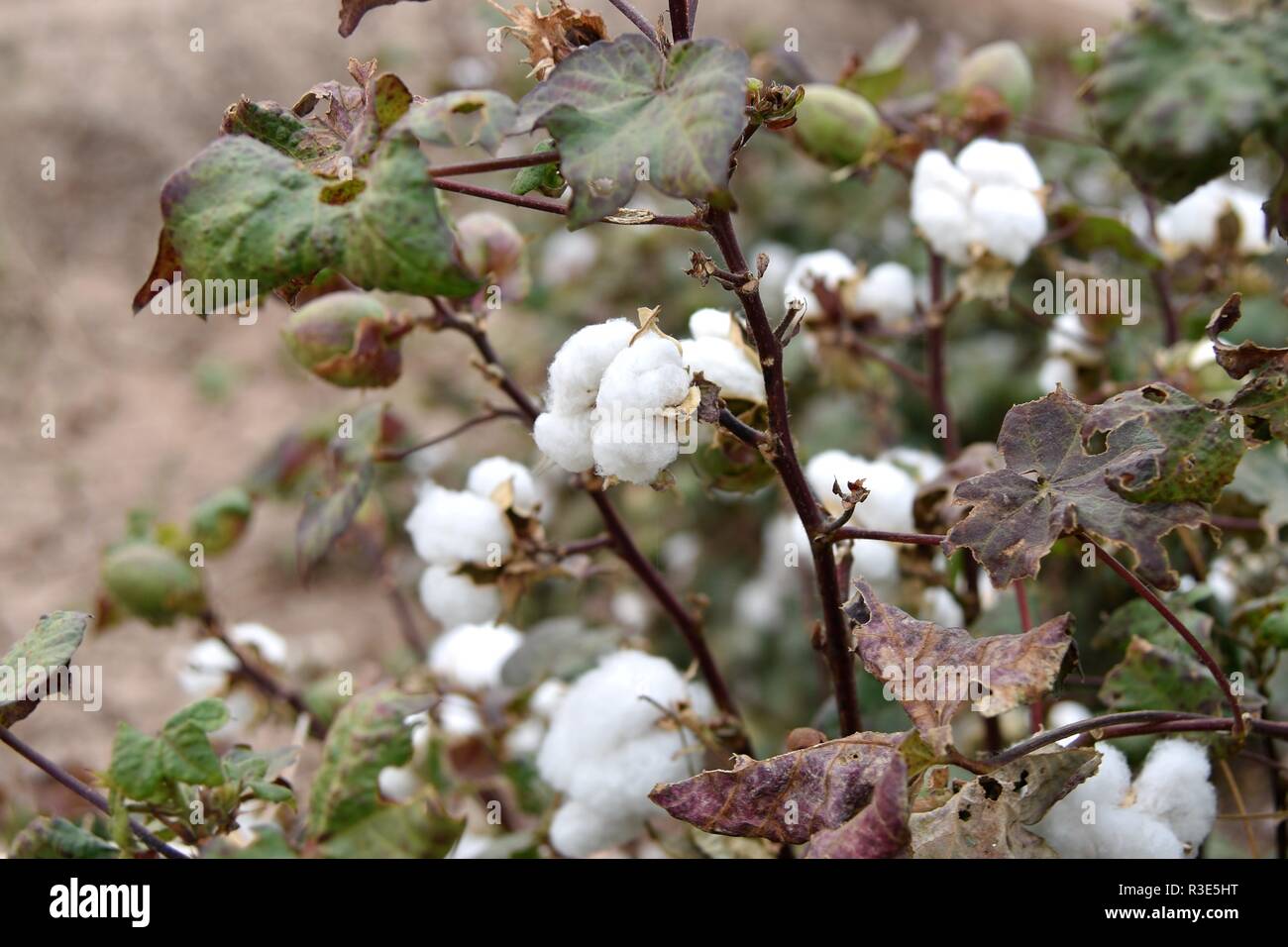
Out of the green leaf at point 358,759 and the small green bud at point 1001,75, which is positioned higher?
the small green bud at point 1001,75

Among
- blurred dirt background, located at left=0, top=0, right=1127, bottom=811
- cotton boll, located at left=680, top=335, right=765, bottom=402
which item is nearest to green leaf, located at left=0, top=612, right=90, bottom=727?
cotton boll, located at left=680, top=335, right=765, bottom=402

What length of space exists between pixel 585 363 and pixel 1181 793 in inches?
17.3

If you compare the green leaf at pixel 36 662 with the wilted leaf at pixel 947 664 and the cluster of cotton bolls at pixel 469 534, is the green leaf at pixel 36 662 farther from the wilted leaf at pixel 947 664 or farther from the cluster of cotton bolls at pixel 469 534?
the wilted leaf at pixel 947 664

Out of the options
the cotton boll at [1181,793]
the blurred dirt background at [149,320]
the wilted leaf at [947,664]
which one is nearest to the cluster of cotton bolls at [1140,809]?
the cotton boll at [1181,793]

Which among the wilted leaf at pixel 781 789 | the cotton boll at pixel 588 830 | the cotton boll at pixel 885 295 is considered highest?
the cotton boll at pixel 885 295

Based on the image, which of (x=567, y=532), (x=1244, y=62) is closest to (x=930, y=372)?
(x=1244, y=62)

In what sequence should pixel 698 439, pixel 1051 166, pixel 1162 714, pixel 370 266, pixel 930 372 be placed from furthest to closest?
pixel 1051 166 → pixel 930 372 → pixel 698 439 → pixel 1162 714 → pixel 370 266

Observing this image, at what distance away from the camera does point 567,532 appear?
1.93 m

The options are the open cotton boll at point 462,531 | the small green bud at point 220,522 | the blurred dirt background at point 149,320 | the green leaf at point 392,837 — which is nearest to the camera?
the green leaf at point 392,837

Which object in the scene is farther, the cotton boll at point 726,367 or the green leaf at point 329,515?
the green leaf at point 329,515

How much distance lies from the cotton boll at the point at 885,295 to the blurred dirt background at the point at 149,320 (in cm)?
77

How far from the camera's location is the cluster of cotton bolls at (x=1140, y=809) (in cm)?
69
